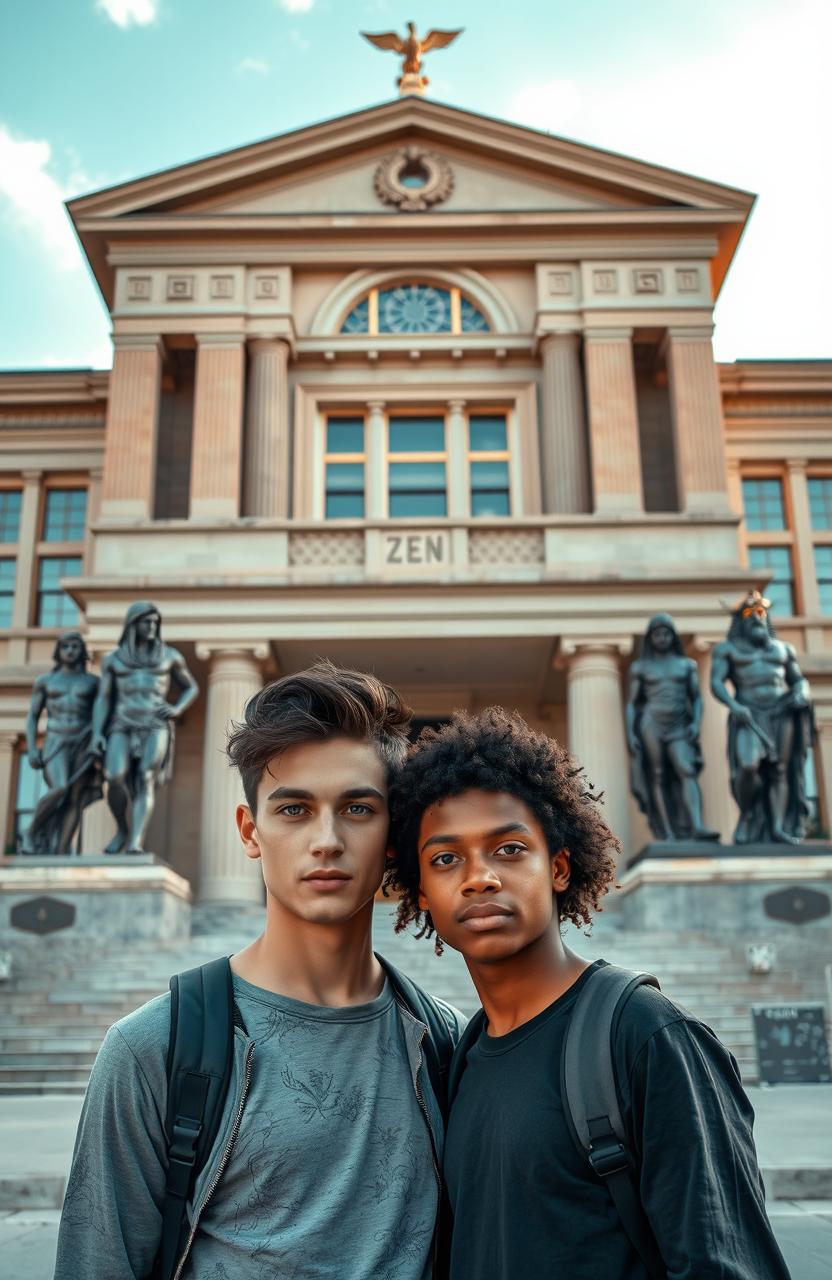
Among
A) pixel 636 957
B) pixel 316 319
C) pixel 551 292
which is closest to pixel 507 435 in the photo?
pixel 551 292

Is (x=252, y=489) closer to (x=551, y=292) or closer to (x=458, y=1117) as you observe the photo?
(x=551, y=292)

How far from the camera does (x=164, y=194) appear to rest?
24.8m

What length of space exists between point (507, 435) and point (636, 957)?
1410 centimetres

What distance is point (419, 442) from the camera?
24734mm

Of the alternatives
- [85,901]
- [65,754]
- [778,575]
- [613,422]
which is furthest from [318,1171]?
[778,575]

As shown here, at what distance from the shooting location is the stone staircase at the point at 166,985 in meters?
11.0

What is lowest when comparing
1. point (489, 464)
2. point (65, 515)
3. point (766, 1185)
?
point (766, 1185)

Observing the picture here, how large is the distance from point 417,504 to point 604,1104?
891 inches

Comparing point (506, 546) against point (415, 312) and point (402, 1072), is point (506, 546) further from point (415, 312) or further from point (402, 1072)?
point (402, 1072)

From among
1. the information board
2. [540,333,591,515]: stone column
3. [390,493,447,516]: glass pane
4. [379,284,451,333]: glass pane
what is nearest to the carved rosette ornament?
[379,284,451,333]: glass pane

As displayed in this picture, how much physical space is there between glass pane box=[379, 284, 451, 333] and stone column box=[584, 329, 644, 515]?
10.4ft

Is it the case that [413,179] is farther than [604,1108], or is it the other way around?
[413,179]

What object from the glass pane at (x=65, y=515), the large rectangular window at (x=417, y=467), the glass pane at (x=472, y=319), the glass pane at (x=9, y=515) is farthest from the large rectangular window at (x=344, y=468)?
the glass pane at (x=9, y=515)

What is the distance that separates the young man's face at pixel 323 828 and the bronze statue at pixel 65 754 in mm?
13430
